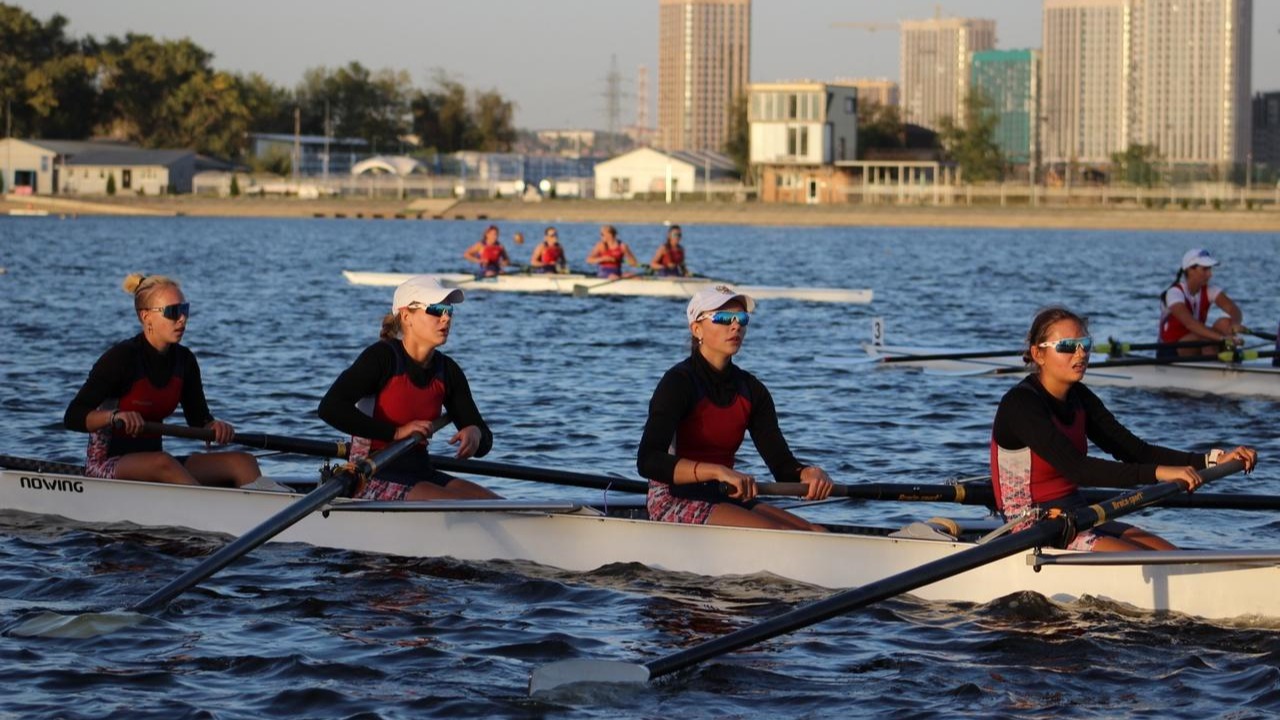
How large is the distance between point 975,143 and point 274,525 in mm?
126629

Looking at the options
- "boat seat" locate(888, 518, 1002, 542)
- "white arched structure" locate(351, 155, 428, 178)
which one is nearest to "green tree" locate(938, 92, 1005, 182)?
"white arched structure" locate(351, 155, 428, 178)

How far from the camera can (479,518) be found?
10602 millimetres

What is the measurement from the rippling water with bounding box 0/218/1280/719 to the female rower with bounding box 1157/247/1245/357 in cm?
81

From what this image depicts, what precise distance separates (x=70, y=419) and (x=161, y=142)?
446 feet

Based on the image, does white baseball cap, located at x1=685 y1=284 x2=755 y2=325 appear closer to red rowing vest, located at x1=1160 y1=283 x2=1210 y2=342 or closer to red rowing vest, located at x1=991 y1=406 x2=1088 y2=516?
red rowing vest, located at x1=991 y1=406 x2=1088 y2=516

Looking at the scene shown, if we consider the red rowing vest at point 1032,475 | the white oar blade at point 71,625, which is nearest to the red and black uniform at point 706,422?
the red rowing vest at point 1032,475

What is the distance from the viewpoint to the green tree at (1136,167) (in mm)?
124812

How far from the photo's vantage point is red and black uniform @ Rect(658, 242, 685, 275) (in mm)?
35156

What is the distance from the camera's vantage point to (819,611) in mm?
8195

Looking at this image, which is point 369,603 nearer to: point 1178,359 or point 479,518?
point 479,518

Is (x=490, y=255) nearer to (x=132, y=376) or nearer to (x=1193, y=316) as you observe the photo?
(x=1193, y=316)

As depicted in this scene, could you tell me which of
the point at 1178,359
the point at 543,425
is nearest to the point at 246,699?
the point at 543,425

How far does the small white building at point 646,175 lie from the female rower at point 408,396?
380ft

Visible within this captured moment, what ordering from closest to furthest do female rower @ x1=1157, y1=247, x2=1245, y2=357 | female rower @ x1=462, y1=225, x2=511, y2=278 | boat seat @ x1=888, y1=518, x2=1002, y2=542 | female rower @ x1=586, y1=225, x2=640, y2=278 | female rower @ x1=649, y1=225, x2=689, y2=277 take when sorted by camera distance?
boat seat @ x1=888, y1=518, x2=1002, y2=542, female rower @ x1=1157, y1=247, x2=1245, y2=357, female rower @ x1=649, y1=225, x2=689, y2=277, female rower @ x1=586, y1=225, x2=640, y2=278, female rower @ x1=462, y1=225, x2=511, y2=278
